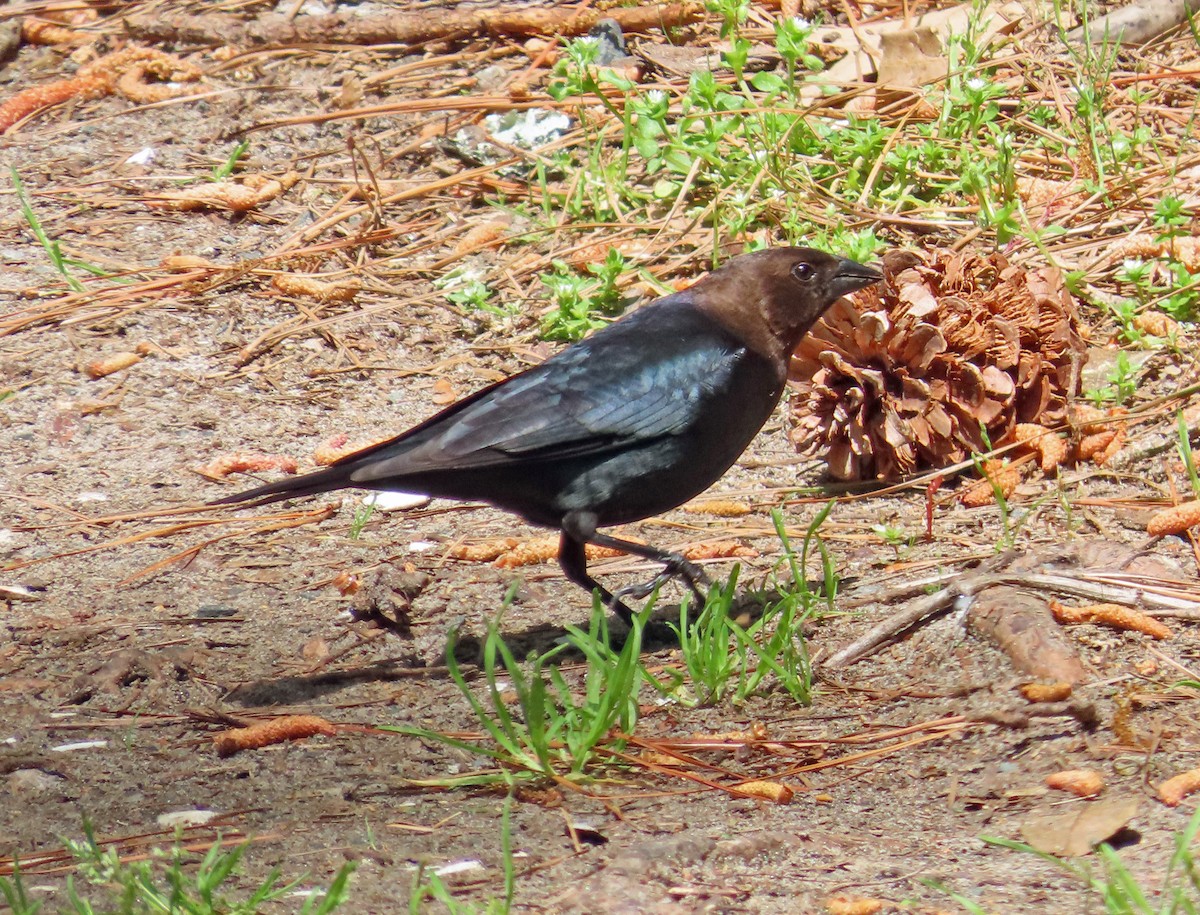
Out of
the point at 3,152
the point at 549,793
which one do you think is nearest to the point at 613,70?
the point at 3,152

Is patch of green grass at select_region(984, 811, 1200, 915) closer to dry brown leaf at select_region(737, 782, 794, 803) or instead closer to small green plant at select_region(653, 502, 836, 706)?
dry brown leaf at select_region(737, 782, 794, 803)

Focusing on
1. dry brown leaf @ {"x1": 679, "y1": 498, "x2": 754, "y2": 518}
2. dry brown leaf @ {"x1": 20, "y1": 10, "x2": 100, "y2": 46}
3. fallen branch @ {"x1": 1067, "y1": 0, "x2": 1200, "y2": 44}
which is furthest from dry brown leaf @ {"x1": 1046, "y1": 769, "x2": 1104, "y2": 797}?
dry brown leaf @ {"x1": 20, "y1": 10, "x2": 100, "y2": 46}

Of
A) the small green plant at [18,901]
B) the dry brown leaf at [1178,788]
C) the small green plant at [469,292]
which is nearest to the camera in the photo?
the small green plant at [18,901]

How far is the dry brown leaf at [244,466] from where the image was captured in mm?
4762

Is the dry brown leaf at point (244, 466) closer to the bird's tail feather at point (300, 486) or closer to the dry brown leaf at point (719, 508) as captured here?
the bird's tail feather at point (300, 486)

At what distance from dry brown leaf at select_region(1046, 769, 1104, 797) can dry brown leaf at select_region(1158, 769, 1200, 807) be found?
0.34 feet

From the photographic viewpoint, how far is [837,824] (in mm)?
2494

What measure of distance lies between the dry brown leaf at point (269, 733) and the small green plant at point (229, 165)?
12.8 ft

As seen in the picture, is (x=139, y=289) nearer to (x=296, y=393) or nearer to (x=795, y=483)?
(x=296, y=393)

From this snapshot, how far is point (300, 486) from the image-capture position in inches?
142

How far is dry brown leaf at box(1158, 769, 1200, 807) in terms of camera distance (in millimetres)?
2379

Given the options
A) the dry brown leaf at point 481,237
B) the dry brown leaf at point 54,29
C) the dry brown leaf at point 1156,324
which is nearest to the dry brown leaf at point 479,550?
the dry brown leaf at point 481,237

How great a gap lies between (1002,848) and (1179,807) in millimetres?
309

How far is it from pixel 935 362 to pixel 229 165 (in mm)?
3531
